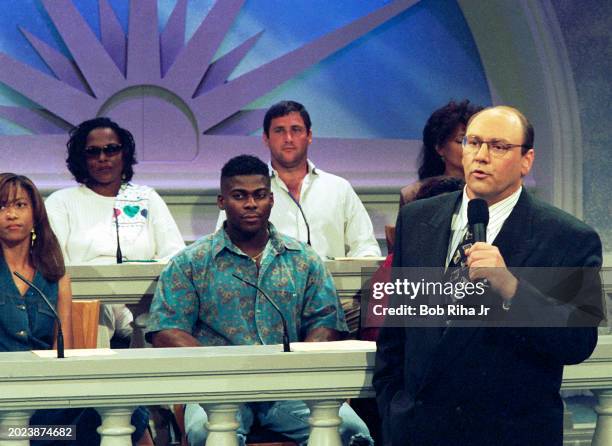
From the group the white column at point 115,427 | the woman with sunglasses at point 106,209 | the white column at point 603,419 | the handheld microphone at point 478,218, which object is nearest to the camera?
the handheld microphone at point 478,218

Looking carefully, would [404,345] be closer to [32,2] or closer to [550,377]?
[550,377]

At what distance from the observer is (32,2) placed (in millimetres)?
6688

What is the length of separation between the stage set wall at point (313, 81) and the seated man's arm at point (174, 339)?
2853mm

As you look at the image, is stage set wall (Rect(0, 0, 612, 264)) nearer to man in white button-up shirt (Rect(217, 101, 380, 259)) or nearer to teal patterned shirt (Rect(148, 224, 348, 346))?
man in white button-up shirt (Rect(217, 101, 380, 259))

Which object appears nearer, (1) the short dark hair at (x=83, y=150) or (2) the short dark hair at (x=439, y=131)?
(2) the short dark hair at (x=439, y=131)

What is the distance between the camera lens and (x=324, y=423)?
111 inches

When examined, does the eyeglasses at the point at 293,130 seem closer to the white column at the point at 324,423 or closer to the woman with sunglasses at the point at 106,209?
the woman with sunglasses at the point at 106,209

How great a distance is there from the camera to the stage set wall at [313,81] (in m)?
6.70

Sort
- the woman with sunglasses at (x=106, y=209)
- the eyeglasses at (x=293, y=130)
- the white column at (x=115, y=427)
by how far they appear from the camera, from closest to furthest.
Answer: the white column at (x=115, y=427)
the woman with sunglasses at (x=106, y=209)
the eyeglasses at (x=293, y=130)

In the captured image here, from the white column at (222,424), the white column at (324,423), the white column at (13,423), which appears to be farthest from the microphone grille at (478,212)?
the white column at (13,423)

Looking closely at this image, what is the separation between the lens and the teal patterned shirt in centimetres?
387

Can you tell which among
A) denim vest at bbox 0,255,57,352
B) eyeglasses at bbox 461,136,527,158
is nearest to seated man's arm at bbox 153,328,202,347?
denim vest at bbox 0,255,57,352

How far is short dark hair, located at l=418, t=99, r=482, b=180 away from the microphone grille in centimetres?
231

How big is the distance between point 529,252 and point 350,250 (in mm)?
2955
